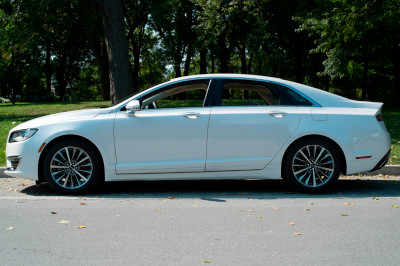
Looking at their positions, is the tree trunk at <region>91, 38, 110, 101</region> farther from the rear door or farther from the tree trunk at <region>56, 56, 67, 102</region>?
the rear door

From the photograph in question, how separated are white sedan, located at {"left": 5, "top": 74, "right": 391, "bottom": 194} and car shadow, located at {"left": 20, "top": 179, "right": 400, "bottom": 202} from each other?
0.27 m

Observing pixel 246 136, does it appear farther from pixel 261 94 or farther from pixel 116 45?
pixel 116 45

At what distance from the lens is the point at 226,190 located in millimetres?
7273

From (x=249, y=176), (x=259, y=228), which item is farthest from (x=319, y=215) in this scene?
(x=249, y=176)

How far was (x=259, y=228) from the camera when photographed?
5.07 m

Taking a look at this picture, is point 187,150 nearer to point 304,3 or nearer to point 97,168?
point 97,168

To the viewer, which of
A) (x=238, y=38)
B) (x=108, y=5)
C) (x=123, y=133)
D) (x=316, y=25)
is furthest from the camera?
(x=238, y=38)

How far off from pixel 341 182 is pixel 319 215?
2469 mm

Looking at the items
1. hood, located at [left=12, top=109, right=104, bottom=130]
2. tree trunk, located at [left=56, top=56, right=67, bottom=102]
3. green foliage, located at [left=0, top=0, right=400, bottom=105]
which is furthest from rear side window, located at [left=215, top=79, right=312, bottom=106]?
tree trunk, located at [left=56, top=56, right=67, bottom=102]

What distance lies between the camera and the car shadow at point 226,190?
22.5 feet

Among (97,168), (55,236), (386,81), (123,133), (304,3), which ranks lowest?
(55,236)

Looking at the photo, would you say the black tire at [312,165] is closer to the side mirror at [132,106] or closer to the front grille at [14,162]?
the side mirror at [132,106]

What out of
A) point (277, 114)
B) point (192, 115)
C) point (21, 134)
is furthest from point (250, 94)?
point (21, 134)

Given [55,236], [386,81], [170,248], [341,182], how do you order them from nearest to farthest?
1. [170,248]
2. [55,236]
3. [341,182]
4. [386,81]
